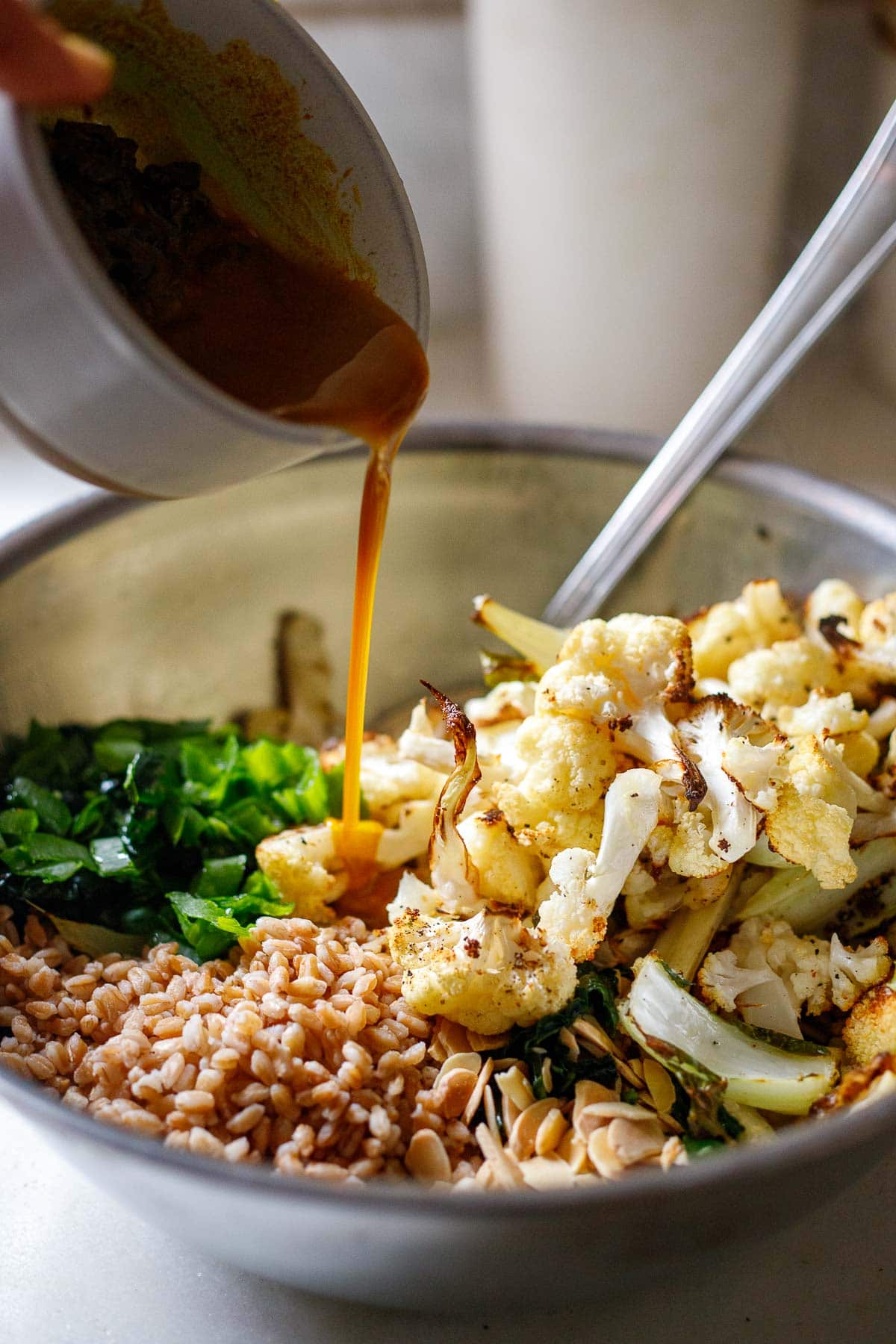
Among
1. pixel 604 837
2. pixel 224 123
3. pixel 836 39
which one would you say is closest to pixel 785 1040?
pixel 604 837

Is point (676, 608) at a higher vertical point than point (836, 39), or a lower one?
lower

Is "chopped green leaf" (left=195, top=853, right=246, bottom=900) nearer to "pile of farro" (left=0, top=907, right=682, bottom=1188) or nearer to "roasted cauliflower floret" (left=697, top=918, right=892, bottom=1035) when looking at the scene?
"pile of farro" (left=0, top=907, right=682, bottom=1188)

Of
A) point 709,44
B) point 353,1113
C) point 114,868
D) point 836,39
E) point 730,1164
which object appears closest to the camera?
point 730,1164

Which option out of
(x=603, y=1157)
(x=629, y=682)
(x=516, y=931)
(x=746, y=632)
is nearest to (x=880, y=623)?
(x=746, y=632)

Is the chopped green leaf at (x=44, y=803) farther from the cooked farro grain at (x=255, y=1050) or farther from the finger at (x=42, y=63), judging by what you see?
the finger at (x=42, y=63)

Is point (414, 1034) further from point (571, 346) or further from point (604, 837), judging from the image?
point (571, 346)

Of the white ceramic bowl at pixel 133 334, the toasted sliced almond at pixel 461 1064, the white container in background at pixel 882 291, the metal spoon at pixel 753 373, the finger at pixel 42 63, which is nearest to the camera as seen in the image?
the finger at pixel 42 63

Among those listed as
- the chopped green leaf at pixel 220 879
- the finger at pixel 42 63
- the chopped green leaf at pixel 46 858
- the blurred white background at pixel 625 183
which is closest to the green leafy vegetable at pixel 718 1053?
the chopped green leaf at pixel 220 879
